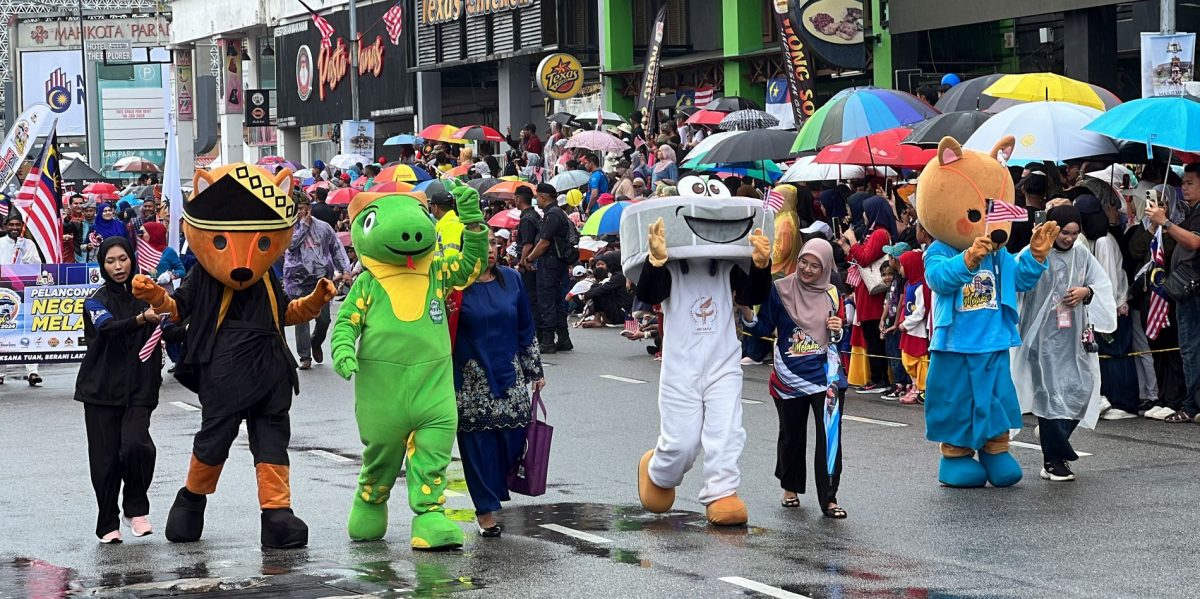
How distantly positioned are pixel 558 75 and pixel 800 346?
24.8m

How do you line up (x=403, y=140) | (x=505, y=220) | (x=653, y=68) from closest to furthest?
(x=505, y=220)
(x=653, y=68)
(x=403, y=140)

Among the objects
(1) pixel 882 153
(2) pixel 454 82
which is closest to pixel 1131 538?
(1) pixel 882 153

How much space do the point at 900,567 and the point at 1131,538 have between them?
1.37 meters

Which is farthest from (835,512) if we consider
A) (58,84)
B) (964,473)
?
(58,84)

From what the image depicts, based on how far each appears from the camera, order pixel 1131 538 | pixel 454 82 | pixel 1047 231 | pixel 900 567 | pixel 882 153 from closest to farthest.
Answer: pixel 900 567 → pixel 1131 538 → pixel 1047 231 → pixel 882 153 → pixel 454 82

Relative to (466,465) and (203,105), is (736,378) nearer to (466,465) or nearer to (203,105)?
(466,465)

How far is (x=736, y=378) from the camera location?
9.13m

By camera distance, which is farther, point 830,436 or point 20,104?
point 20,104

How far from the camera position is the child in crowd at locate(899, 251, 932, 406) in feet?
46.0

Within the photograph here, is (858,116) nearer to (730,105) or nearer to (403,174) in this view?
(403,174)

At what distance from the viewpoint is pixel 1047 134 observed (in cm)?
1391

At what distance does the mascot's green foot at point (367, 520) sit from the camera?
8.77 m

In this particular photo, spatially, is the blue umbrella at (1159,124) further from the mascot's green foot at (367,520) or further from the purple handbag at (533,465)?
the mascot's green foot at (367,520)

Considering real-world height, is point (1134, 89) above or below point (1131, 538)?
above
